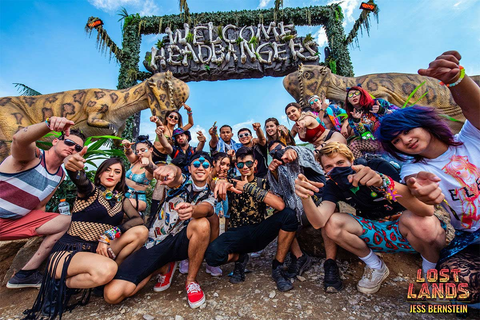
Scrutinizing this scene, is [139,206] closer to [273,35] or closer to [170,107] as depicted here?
[170,107]

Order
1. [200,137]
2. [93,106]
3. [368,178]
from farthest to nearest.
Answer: [93,106]
[200,137]
[368,178]

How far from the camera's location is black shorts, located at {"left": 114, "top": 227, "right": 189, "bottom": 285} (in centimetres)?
228

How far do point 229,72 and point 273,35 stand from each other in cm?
247

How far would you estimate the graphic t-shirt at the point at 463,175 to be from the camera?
1.65m

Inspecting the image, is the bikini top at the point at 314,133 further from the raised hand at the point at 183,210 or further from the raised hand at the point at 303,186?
the raised hand at the point at 183,210

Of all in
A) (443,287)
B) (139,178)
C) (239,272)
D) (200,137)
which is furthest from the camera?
(200,137)

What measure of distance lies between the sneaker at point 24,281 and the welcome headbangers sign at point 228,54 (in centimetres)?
790

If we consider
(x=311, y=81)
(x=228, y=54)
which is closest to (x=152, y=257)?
(x=311, y=81)

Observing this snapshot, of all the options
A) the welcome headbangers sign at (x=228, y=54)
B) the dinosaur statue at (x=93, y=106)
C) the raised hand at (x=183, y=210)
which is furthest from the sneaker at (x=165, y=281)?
the welcome headbangers sign at (x=228, y=54)

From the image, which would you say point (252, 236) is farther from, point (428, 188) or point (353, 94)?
point (353, 94)

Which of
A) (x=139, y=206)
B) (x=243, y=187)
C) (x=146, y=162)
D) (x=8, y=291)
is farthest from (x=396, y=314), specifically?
(x=8, y=291)

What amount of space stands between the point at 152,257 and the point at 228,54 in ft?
27.6

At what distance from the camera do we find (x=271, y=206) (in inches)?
99.5

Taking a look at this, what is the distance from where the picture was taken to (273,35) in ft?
32.3
